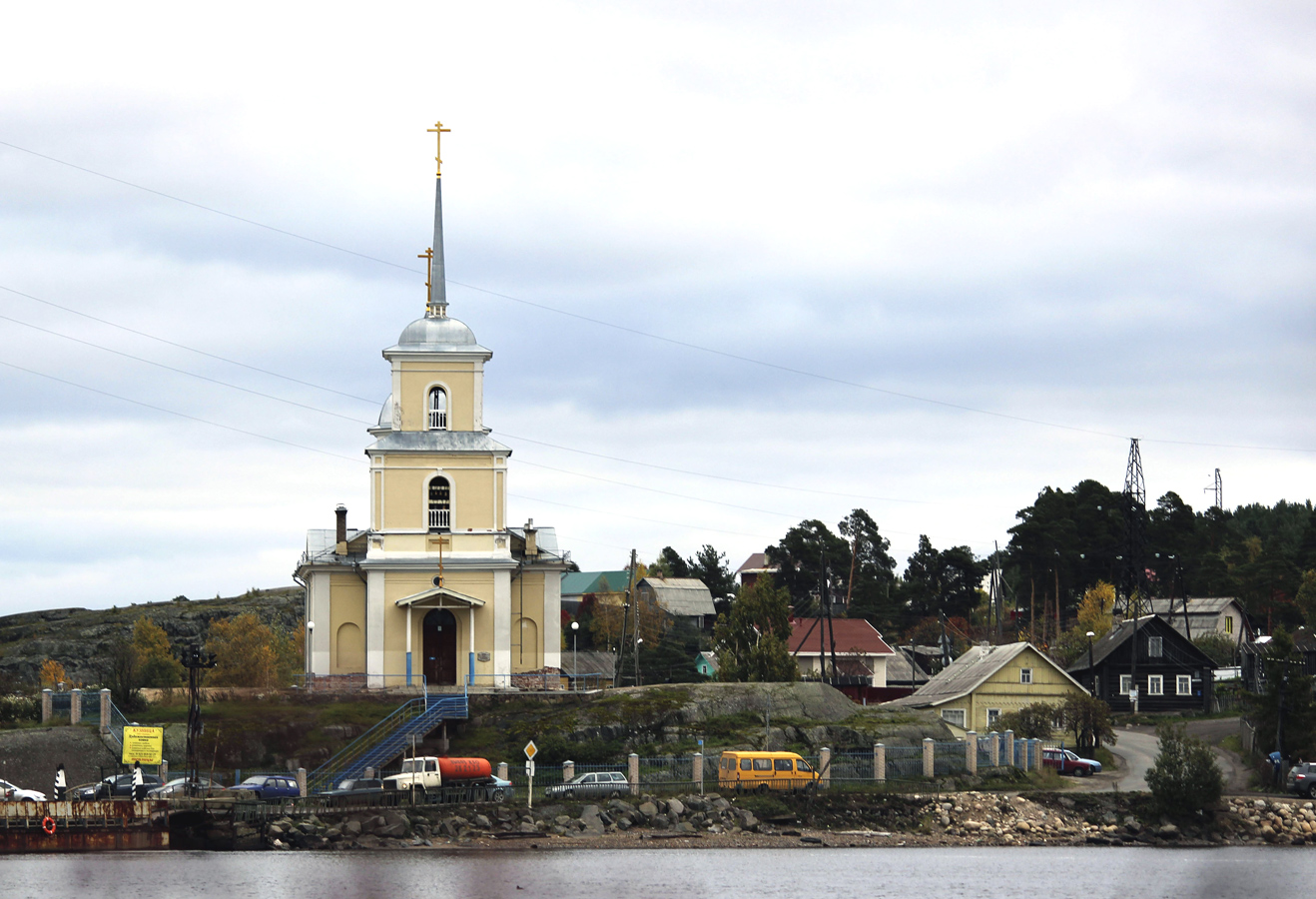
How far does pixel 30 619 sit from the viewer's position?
144000 millimetres

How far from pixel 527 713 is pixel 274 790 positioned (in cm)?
1139

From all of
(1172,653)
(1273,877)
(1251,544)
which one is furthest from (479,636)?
(1251,544)

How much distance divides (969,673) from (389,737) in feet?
97.6

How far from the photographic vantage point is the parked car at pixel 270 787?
167 feet

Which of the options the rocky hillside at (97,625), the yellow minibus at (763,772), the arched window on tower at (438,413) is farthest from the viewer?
the rocky hillside at (97,625)

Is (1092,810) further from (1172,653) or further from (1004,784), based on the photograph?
(1172,653)

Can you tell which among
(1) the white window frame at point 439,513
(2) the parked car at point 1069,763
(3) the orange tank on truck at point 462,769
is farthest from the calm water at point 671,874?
(1) the white window frame at point 439,513

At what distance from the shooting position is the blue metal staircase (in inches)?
2168

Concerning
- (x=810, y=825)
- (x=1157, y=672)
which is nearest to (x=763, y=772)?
(x=810, y=825)

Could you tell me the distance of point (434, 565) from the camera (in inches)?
2584

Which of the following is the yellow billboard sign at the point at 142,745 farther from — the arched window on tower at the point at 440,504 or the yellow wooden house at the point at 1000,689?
the yellow wooden house at the point at 1000,689

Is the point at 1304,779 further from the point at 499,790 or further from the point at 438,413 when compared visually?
the point at 438,413

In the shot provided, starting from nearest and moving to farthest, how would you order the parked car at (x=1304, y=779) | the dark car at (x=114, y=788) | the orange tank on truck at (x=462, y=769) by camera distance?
1. the dark car at (x=114, y=788)
2. the orange tank on truck at (x=462, y=769)
3. the parked car at (x=1304, y=779)

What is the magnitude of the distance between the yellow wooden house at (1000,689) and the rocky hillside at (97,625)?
6238 cm
